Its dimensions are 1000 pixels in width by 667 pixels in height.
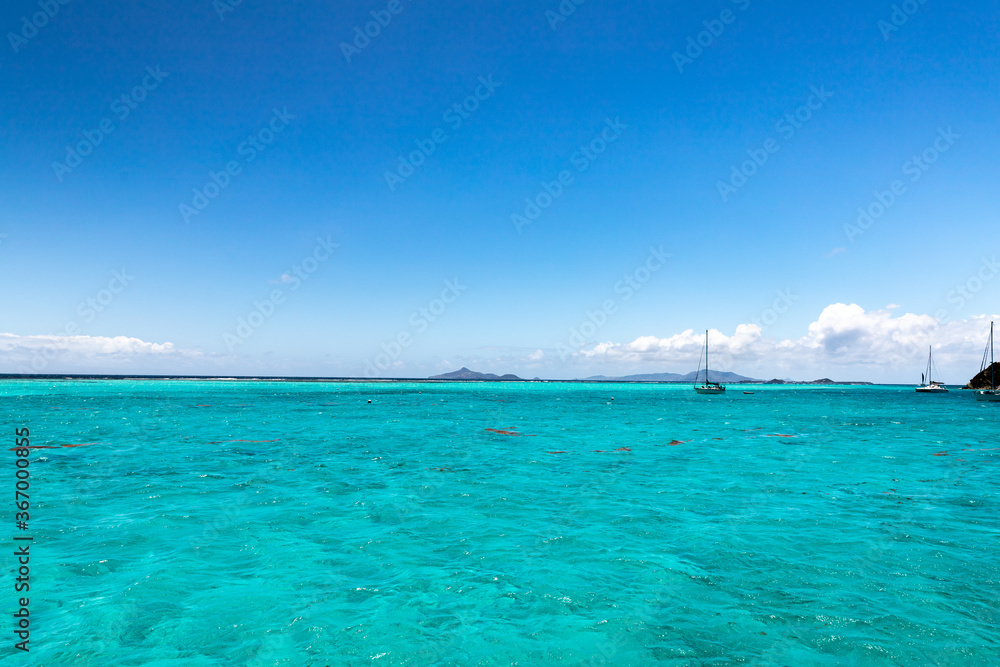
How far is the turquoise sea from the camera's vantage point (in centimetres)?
803

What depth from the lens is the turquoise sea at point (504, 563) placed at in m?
8.03

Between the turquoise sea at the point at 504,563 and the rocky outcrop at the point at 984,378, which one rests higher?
the rocky outcrop at the point at 984,378

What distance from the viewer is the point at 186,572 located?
10.9 m

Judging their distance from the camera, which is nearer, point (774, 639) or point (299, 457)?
point (774, 639)

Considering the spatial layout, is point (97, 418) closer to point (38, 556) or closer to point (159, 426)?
point (159, 426)

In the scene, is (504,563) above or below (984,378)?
below

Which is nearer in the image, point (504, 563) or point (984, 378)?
point (504, 563)

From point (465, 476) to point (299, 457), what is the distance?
10969 mm

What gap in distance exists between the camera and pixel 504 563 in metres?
11.7

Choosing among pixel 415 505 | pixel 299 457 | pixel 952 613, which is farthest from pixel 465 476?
pixel 952 613

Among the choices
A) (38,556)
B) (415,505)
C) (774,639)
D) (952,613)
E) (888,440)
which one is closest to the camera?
(774,639)

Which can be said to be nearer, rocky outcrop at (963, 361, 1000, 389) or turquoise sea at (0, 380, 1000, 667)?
turquoise sea at (0, 380, 1000, 667)

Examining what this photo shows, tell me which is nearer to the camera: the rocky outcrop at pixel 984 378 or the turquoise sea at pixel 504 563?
the turquoise sea at pixel 504 563

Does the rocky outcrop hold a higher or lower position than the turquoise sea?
higher
